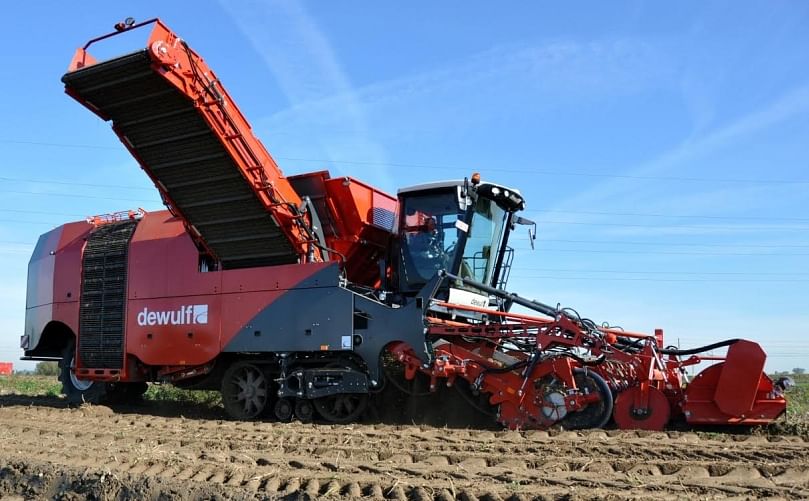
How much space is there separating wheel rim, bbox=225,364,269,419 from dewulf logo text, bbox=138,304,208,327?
93 centimetres

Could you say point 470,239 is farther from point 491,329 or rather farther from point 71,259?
point 71,259

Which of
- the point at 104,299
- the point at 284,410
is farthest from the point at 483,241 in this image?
the point at 104,299

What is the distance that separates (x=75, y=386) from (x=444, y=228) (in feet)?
23.5

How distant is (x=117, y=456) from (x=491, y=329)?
443cm

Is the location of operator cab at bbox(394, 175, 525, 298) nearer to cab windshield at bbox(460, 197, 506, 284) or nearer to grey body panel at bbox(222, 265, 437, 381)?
cab windshield at bbox(460, 197, 506, 284)

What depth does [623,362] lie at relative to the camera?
26.0 feet

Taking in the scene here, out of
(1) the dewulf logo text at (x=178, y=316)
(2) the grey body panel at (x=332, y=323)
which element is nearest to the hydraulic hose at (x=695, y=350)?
(2) the grey body panel at (x=332, y=323)

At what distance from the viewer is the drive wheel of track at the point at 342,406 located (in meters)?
9.32

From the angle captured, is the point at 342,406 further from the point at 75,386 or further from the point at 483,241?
the point at 75,386

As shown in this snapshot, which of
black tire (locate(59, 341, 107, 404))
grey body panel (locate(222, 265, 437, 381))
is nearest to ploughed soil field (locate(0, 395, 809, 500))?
grey body panel (locate(222, 265, 437, 381))

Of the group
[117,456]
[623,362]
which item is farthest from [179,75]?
[623,362]

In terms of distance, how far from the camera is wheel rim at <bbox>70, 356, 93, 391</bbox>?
39.5 feet

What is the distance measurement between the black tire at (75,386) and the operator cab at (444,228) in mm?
5716

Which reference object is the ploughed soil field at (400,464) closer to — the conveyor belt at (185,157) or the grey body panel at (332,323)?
the grey body panel at (332,323)
